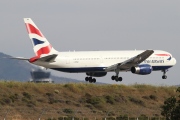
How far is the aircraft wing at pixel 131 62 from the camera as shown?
91000mm

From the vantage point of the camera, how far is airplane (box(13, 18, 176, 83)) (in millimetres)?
89375

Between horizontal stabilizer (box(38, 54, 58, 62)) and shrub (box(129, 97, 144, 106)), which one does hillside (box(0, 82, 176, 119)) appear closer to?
shrub (box(129, 97, 144, 106))

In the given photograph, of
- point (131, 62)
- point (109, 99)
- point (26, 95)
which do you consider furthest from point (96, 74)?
point (26, 95)

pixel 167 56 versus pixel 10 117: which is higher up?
pixel 167 56

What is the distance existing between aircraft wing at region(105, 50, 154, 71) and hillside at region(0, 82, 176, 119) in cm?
306

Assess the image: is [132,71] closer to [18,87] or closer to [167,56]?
[167,56]

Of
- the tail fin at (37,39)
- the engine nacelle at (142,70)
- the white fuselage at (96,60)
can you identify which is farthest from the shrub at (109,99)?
the tail fin at (37,39)

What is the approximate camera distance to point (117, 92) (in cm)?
8675

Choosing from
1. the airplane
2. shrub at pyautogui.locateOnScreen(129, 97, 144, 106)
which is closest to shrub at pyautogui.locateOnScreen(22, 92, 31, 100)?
the airplane

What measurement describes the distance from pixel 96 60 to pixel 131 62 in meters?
4.23

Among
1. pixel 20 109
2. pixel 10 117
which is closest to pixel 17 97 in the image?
pixel 20 109

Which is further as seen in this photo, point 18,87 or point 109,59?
point 109,59

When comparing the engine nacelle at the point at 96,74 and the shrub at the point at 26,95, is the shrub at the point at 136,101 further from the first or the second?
the shrub at the point at 26,95

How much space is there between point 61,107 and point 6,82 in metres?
8.67
